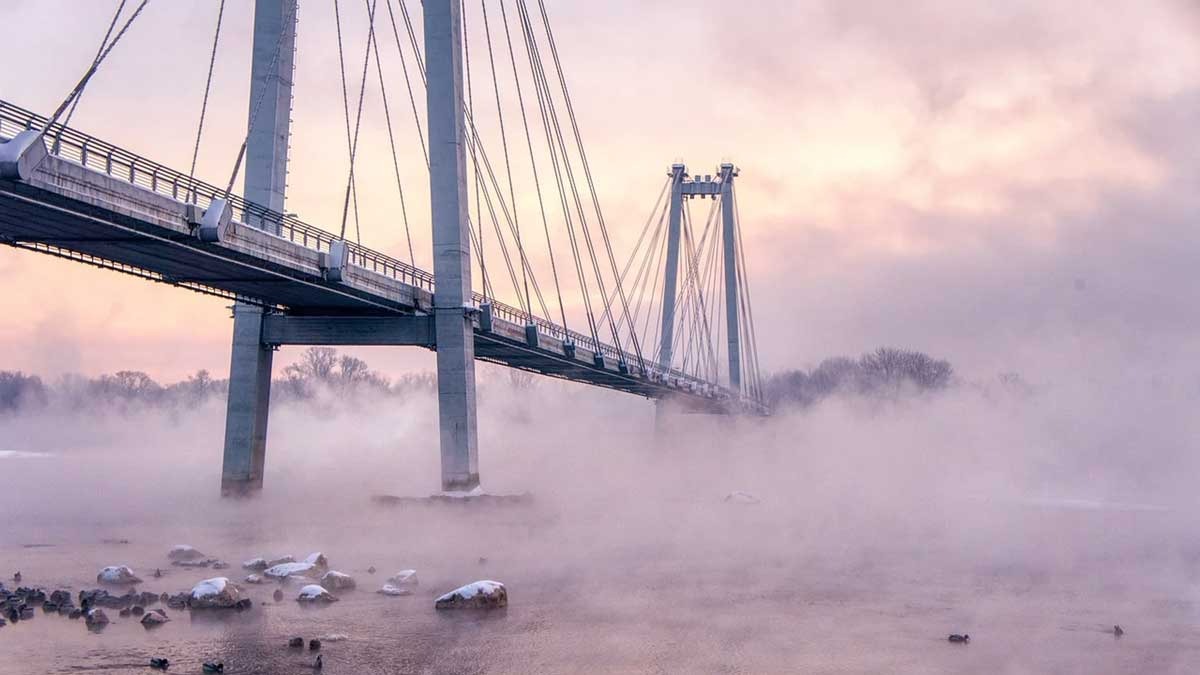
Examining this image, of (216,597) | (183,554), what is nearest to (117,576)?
(183,554)

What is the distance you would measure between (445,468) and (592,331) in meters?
20.4

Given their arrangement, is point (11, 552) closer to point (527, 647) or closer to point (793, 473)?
point (527, 647)

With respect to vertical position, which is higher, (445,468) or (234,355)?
(234,355)

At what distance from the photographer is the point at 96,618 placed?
22.3m

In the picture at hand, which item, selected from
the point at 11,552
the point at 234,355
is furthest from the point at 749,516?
the point at 11,552

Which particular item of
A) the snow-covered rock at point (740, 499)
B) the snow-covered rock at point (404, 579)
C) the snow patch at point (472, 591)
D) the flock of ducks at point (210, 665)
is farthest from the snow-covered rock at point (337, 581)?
the snow-covered rock at point (740, 499)

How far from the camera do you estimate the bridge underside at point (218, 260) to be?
2859cm

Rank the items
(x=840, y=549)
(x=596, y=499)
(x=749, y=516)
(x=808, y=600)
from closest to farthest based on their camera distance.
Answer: (x=808, y=600), (x=840, y=549), (x=749, y=516), (x=596, y=499)

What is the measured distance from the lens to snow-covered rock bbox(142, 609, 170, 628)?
22.1 meters

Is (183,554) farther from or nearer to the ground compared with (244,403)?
nearer to the ground

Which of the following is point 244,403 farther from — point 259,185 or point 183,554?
point 183,554

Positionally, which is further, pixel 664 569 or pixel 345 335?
pixel 345 335

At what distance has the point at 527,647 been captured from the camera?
21.2m

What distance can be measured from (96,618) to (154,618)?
3.48ft
